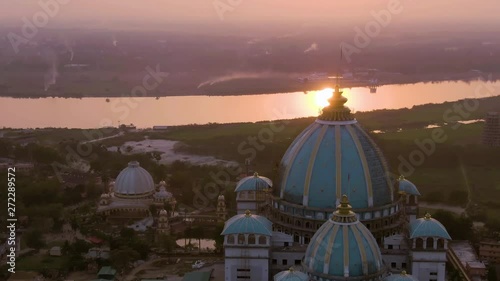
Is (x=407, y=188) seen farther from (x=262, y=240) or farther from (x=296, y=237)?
(x=262, y=240)

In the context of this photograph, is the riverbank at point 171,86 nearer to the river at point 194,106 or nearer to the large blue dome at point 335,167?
the river at point 194,106

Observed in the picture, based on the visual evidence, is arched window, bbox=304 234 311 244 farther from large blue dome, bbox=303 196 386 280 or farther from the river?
the river

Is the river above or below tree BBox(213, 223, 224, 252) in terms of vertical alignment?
above

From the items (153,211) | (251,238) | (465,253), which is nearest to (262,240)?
(251,238)

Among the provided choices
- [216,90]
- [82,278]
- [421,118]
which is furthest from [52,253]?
[216,90]

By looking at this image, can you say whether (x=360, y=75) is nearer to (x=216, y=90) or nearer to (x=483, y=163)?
(x=216, y=90)

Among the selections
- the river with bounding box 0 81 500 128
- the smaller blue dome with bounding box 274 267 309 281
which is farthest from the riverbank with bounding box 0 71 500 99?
the smaller blue dome with bounding box 274 267 309 281

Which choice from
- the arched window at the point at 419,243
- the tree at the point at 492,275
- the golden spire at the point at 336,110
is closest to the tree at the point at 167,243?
the golden spire at the point at 336,110
